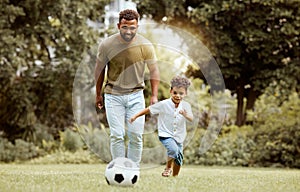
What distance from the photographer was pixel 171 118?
24.0 ft

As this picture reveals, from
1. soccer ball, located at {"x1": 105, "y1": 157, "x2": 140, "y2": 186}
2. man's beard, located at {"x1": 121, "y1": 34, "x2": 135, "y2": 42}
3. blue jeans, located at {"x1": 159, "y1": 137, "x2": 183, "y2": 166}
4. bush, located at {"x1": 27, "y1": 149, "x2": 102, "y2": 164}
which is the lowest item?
bush, located at {"x1": 27, "y1": 149, "x2": 102, "y2": 164}

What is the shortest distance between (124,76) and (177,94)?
670mm

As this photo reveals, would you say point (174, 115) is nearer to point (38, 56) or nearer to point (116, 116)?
point (116, 116)

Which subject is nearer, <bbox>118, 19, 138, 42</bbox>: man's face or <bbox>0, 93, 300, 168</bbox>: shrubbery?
<bbox>118, 19, 138, 42</bbox>: man's face

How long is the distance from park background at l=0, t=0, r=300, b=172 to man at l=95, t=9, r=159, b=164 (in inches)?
265

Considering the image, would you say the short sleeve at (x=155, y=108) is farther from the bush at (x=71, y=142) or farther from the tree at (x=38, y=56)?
the bush at (x=71, y=142)

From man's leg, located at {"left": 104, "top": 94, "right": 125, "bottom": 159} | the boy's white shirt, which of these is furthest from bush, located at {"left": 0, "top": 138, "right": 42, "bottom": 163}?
the boy's white shirt

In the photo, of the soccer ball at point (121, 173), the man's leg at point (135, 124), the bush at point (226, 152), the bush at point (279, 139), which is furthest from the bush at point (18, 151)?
the soccer ball at point (121, 173)

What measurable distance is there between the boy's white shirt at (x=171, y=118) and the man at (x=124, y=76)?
14 cm

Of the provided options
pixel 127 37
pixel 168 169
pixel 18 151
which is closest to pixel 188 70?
pixel 18 151

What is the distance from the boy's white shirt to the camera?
7293 mm

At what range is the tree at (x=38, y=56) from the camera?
50.7 ft

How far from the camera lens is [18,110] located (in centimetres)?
1723

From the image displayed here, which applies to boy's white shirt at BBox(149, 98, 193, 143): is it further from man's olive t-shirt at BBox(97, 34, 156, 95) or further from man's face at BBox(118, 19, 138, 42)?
man's face at BBox(118, 19, 138, 42)
